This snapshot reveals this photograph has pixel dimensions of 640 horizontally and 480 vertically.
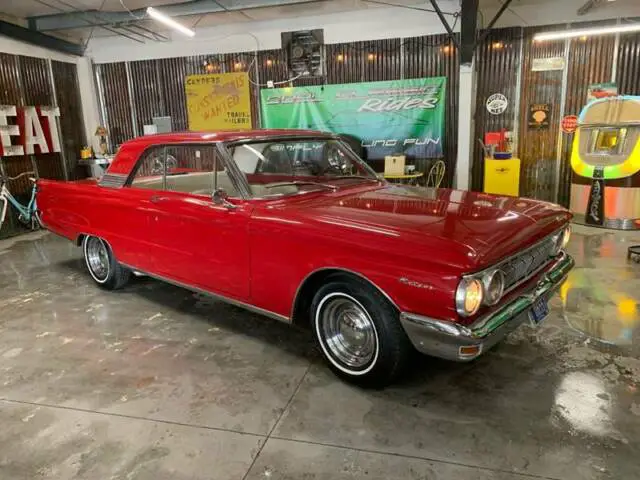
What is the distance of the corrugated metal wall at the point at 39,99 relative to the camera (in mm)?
7778

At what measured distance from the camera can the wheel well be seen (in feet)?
8.12

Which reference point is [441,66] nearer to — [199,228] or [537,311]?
[199,228]

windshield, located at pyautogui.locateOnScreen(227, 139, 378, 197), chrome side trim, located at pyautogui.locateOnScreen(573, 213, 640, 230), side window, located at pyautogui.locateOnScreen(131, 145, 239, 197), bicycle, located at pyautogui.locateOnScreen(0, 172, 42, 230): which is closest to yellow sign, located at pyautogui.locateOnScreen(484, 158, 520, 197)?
chrome side trim, located at pyautogui.locateOnScreen(573, 213, 640, 230)

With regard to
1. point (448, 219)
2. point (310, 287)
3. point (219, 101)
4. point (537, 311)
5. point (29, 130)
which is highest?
point (219, 101)

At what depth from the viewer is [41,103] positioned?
8555 mm

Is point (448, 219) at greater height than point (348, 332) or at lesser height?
greater

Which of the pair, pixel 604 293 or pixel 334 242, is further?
pixel 604 293

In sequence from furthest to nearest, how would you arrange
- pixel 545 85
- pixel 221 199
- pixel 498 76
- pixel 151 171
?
pixel 498 76, pixel 545 85, pixel 151 171, pixel 221 199

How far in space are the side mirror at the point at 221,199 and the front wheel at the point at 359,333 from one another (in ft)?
2.77

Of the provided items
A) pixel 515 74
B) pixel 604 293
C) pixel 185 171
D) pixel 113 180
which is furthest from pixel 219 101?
pixel 604 293

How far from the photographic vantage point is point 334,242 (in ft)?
8.11

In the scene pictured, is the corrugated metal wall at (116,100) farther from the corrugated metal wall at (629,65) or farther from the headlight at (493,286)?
the headlight at (493,286)

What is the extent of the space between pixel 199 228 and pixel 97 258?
1.96 m

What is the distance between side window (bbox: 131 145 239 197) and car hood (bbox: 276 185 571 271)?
2.26ft
